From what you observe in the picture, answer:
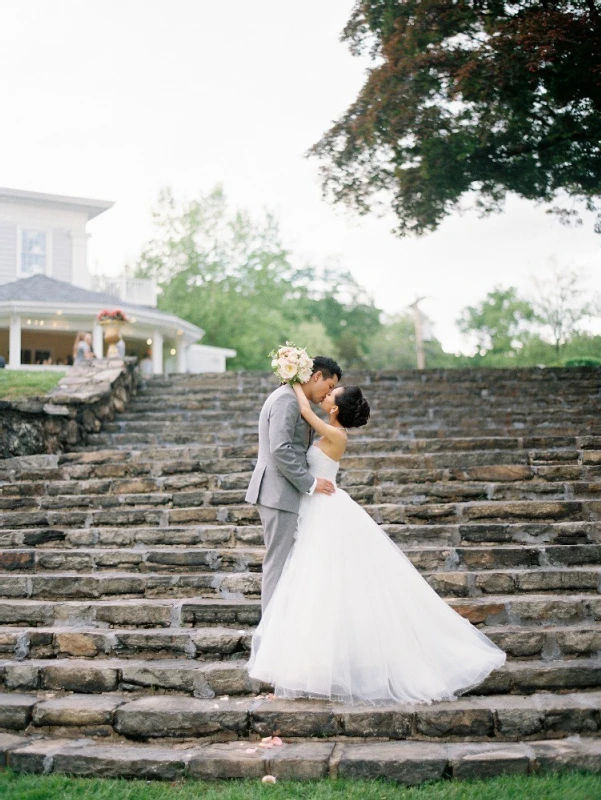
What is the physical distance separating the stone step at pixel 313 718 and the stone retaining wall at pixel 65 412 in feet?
15.4

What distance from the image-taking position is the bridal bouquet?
4.58 m

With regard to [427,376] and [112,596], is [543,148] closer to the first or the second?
[427,376]

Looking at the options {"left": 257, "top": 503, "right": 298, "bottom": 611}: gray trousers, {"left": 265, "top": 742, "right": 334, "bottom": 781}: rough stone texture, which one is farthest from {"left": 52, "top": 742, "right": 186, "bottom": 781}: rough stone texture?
{"left": 257, "top": 503, "right": 298, "bottom": 611}: gray trousers

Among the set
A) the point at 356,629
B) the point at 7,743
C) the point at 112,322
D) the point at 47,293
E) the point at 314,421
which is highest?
the point at 47,293

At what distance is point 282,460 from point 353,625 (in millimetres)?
997

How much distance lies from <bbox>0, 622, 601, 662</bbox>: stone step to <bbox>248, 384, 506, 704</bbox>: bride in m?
0.40

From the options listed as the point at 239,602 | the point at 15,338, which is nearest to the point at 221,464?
the point at 239,602

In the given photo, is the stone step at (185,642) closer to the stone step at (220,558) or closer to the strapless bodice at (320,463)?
the stone step at (220,558)

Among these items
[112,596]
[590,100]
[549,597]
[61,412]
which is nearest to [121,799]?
[112,596]

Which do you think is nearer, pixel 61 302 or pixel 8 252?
pixel 61 302

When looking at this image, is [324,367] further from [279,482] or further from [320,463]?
[279,482]

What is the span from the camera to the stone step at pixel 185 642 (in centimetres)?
487

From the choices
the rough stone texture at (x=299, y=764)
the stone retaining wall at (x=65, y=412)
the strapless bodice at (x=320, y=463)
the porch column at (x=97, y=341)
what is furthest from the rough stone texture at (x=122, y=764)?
the porch column at (x=97, y=341)

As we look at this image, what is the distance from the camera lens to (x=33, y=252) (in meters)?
23.1
